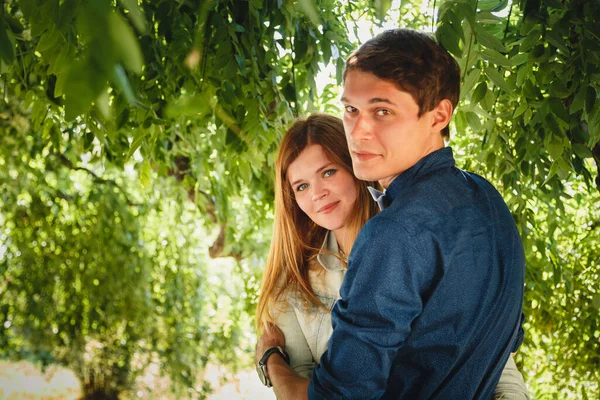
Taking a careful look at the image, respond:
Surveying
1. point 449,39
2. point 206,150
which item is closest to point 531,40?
point 449,39

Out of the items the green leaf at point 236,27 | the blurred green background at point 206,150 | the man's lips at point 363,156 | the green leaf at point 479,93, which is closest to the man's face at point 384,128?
the man's lips at point 363,156

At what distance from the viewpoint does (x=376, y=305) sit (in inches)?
30.0

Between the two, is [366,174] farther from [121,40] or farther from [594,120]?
[121,40]

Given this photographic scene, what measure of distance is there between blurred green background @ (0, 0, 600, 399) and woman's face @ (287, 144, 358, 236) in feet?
0.61

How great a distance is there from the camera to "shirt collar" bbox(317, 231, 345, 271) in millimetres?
1268

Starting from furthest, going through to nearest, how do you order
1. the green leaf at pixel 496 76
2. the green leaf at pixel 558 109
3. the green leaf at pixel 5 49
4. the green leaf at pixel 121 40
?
1. the green leaf at pixel 558 109
2. the green leaf at pixel 496 76
3. the green leaf at pixel 5 49
4. the green leaf at pixel 121 40

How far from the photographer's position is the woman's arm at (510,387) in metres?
1.04

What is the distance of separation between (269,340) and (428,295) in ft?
1.63

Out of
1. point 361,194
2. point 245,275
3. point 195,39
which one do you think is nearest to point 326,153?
point 361,194

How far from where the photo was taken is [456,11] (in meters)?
0.88

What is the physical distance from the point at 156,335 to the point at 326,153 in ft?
7.55

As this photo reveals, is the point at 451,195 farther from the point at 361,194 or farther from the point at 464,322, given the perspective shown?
the point at 361,194

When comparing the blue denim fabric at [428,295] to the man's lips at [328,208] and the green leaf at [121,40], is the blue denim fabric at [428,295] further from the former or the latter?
the green leaf at [121,40]

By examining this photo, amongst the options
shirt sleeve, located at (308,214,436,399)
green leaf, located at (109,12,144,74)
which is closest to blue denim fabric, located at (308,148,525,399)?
shirt sleeve, located at (308,214,436,399)
